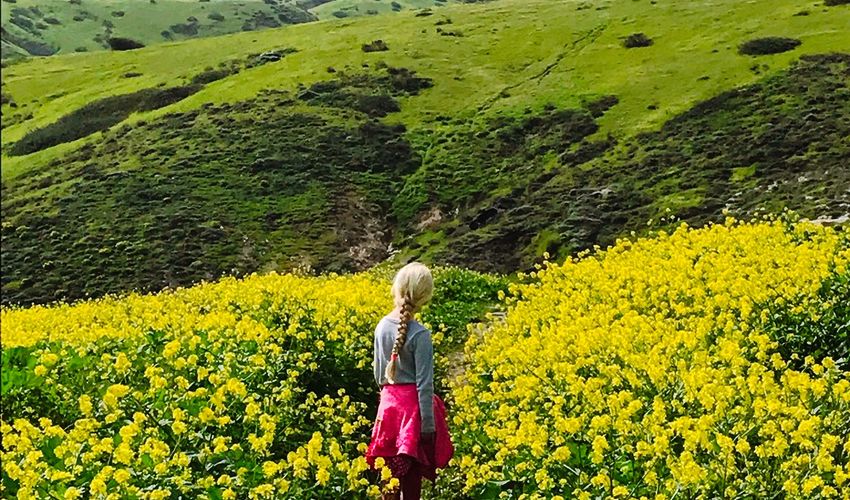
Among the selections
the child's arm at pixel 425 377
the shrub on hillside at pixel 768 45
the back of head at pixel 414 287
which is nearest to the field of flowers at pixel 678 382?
the child's arm at pixel 425 377

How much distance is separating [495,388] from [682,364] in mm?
2461

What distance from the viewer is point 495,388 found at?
1027 centimetres

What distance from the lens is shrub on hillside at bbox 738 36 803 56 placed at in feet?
223

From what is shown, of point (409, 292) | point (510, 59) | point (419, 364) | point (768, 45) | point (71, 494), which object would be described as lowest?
point (510, 59)

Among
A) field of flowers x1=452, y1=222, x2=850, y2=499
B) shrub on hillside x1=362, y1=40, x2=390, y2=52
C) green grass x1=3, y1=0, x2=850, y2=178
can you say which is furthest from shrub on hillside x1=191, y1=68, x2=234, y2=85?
field of flowers x1=452, y1=222, x2=850, y2=499

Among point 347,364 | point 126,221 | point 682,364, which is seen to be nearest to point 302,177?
point 126,221

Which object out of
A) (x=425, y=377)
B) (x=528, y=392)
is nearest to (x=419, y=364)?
(x=425, y=377)

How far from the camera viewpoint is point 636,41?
269 feet

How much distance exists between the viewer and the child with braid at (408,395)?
7855mm

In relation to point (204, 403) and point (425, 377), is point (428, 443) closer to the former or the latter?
point (425, 377)

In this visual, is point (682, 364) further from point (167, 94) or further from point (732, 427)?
point (167, 94)

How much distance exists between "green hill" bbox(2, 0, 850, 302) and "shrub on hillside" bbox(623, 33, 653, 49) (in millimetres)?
317

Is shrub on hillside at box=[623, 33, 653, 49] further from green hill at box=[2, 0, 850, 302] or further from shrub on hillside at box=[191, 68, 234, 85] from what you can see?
shrub on hillside at box=[191, 68, 234, 85]

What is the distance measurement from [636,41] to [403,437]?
79.5 meters
